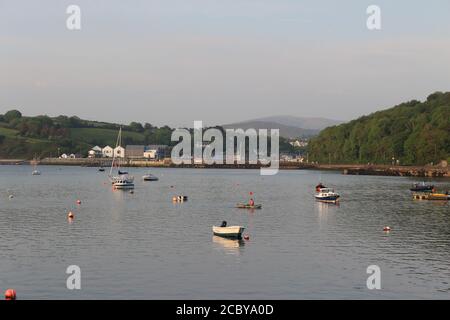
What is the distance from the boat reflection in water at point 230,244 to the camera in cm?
6703

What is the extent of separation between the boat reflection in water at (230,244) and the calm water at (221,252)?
0.12 m

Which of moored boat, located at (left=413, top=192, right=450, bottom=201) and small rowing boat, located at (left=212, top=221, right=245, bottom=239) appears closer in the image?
small rowing boat, located at (left=212, top=221, right=245, bottom=239)

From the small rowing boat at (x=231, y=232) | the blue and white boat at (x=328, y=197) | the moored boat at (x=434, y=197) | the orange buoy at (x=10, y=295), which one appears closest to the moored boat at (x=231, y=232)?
the small rowing boat at (x=231, y=232)

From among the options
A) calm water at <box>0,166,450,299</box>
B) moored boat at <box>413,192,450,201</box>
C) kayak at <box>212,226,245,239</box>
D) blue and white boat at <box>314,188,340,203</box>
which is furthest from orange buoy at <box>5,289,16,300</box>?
moored boat at <box>413,192,450,201</box>

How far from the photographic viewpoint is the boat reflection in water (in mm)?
67025

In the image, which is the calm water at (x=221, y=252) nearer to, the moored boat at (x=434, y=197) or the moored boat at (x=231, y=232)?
the moored boat at (x=231, y=232)

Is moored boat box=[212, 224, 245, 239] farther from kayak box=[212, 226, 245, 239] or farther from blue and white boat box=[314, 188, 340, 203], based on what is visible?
blue and white boat box=[314, 188, 340, 203]

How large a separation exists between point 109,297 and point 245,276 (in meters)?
11.7

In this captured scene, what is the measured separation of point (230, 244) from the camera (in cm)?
7062

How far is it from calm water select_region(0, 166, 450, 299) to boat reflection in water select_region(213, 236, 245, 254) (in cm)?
12

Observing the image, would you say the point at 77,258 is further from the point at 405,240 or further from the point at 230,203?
the point at 230,203

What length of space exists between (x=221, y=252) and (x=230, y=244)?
5.08 m
